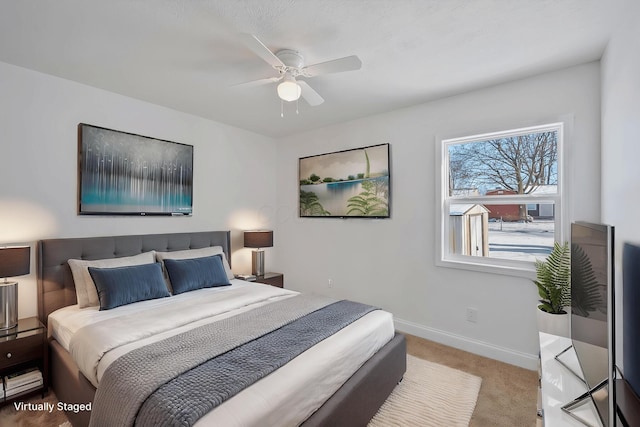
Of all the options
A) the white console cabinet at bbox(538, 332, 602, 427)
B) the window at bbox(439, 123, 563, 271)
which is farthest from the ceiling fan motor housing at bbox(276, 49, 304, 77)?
the white console cabinet at bbox(538, 332, 602, 427)

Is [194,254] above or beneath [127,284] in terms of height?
above

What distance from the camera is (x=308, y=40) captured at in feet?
6.59

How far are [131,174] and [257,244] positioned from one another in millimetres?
1590

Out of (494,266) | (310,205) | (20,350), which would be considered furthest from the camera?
(310,205)

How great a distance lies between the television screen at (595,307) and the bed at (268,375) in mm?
1089

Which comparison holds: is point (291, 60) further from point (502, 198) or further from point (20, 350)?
point (20, 350)

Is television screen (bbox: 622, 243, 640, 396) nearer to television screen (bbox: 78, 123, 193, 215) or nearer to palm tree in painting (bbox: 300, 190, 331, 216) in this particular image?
palm tree in painting (bbox: 300, 190, 331, 216)

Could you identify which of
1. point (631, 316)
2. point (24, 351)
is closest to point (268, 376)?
point (631, 316)

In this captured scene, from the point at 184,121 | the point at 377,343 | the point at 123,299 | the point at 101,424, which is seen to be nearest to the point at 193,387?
the point at 101,424

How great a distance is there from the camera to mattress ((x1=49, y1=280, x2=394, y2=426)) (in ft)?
4.17

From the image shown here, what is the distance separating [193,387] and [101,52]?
2.39 m

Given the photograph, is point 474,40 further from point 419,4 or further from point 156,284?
Result: point 156,284

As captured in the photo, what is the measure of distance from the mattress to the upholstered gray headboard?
0.68 feet

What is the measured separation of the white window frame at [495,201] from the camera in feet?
8.03
